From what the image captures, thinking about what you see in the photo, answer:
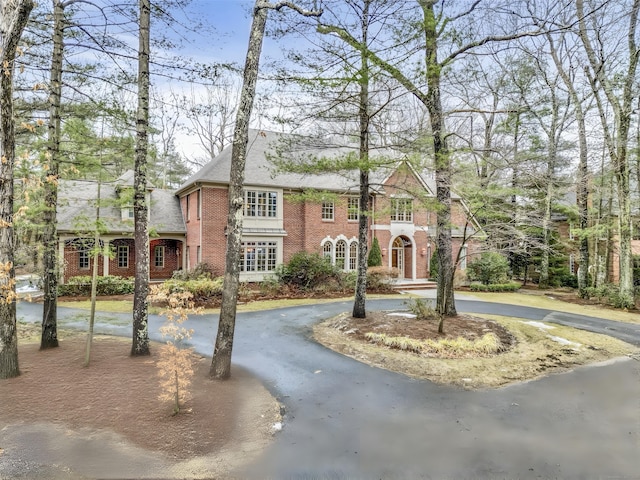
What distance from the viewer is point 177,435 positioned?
14.9 feet

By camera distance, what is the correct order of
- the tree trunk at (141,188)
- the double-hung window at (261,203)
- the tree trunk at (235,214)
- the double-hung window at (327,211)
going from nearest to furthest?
1. the tree trunk at (235,214)
2. the tree trunk at (141,188)
3. the double-hung window at (261,203)
4. the double-hung window at (327,211)

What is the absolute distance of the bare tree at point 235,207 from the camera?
259 inches

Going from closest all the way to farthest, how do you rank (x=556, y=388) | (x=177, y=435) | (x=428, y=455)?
(x=428, y=455) → (x=177, y=435) → (x=556, y=388)

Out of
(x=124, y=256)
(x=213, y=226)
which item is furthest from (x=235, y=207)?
(x=124, y=256)

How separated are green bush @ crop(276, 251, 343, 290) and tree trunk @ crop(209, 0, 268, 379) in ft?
37.1

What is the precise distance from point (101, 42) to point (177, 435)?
8536 mm

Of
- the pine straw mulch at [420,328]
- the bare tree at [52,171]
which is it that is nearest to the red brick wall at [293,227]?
the pine straw mulch at [420,328]

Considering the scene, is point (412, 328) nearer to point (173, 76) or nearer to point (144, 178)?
point (144, 178)

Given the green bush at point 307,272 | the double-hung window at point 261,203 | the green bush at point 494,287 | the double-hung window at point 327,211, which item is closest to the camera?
the green bush at point 307,272

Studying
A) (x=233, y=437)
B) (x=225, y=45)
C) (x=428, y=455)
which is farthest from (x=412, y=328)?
(x=225, y=45)

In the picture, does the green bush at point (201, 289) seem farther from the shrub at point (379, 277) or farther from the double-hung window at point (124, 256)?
the shrub at point (379, 277)

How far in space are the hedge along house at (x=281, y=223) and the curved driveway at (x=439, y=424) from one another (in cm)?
1001

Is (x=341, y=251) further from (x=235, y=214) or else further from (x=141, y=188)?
(x=235, y=214)

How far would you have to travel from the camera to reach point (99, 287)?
1631cm
